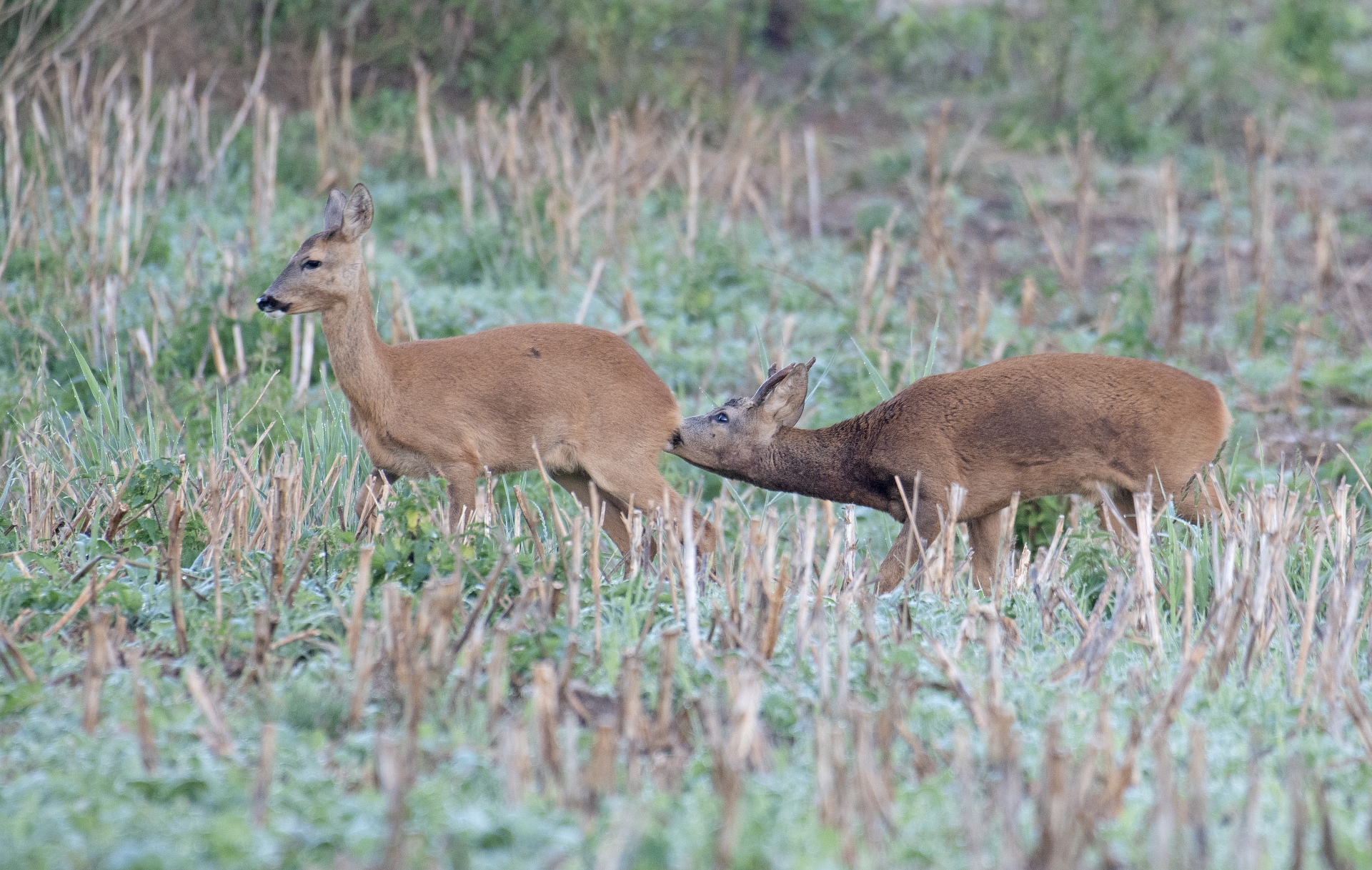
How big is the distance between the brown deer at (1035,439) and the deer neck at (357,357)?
5.54ft

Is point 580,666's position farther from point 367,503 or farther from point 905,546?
point 905,546

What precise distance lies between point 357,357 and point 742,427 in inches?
65.1

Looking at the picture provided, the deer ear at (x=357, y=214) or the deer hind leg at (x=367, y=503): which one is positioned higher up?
the deer ear at (x=357, y=214)

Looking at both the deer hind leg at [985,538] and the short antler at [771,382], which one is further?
the deer hind leg at [985,538]

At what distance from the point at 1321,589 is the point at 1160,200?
738cm

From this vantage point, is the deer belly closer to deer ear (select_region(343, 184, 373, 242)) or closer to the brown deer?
deer ear (select_region(343, 184, 373, 242))

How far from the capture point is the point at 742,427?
6.61 meters

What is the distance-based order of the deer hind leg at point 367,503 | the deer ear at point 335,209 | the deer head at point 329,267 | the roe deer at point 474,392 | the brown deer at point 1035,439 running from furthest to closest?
the deer ear at point 335,209, the roe deer at point 474,392, the deer head at point 329,267, the brown deer at point 1035,439, the deer hind leg at point 367,503

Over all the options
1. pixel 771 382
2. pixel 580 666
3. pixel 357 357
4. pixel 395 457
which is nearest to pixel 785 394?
pixel 771 382

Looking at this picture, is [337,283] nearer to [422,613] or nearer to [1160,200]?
[422,613]

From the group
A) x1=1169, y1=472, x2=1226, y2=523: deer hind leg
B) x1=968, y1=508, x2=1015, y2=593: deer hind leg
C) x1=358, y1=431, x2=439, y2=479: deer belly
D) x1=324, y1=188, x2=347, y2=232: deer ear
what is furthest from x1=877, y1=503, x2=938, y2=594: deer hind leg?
x1=324, y1=188, x2=347, y2=232: deer ear

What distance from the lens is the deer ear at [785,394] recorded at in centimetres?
653

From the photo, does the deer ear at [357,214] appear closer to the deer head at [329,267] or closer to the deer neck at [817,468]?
the deer head at [329,267]

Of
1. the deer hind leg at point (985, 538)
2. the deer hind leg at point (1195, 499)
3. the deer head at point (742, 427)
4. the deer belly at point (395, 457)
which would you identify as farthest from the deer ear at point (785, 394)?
the deer hind leg at point (1195, 499)
